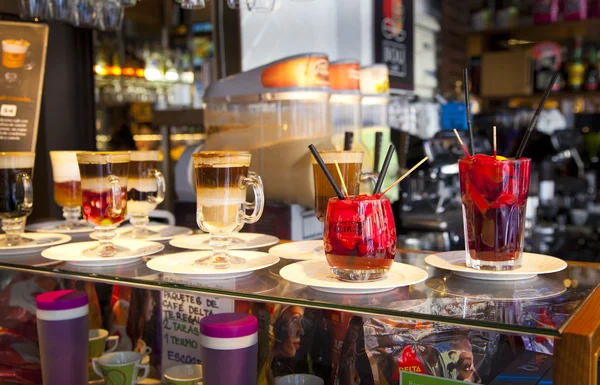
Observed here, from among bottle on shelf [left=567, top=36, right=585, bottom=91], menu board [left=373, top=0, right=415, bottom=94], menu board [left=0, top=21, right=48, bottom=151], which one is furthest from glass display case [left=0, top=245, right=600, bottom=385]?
bottle on shelf [left=567, top=36, right=585, bottom=91]

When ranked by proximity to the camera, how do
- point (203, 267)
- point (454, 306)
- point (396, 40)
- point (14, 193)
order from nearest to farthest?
1. point (454, 306)
2. point (203, 267)
3. point (14, 193)
4. point (396, 40)

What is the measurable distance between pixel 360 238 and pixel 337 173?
0.33m

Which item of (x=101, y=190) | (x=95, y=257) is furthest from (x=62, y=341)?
(x=101, y=190)

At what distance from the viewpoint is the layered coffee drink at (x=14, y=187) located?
4.75ft

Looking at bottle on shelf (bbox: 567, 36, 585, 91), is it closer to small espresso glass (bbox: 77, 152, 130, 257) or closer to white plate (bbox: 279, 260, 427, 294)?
white plate (bbox: 279, 260, 427, 294)

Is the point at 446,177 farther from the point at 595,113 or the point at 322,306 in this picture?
the point at 595,113

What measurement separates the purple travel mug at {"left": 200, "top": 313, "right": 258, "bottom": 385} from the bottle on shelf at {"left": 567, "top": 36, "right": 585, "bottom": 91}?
4.85m

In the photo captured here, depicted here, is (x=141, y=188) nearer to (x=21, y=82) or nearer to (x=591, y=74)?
(x=21, y=82)

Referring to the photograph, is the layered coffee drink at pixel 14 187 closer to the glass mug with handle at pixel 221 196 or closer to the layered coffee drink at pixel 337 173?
the glass mug with handle at pixel 221 196

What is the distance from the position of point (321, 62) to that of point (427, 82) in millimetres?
3204

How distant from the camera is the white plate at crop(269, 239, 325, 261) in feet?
4.24

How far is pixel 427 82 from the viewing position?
506cm

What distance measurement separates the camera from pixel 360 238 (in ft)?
3.34

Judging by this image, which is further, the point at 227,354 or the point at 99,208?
the point at 99,208
